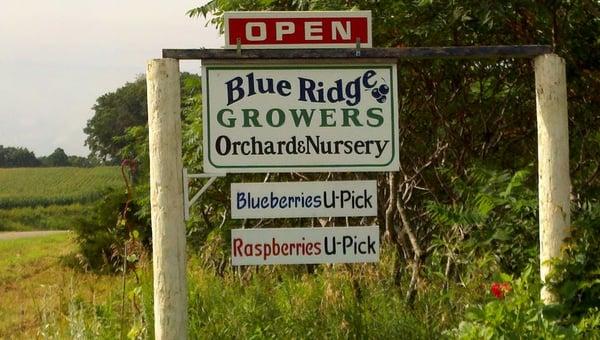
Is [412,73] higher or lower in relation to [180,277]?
higher

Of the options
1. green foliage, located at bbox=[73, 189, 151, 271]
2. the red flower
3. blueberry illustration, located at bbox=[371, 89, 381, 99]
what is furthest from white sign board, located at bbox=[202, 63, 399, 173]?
green foliage, located at bbox=[73, 189, 151, 271]

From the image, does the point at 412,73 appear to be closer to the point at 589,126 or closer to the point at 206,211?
the point at 589,126

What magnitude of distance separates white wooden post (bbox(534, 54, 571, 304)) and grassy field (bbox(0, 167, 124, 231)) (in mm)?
30687

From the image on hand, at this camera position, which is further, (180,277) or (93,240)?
(93,240)

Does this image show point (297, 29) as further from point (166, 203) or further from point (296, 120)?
point (166, 203)

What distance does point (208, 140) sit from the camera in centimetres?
555

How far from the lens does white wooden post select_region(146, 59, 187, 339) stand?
5395 mm

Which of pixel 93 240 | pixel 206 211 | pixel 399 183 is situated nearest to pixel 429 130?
pixel 399 183

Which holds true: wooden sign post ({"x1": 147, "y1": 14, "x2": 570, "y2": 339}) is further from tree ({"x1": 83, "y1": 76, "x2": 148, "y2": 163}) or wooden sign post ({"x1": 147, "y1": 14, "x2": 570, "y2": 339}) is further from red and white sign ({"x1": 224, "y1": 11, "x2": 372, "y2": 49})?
tree ({"x1": 83, "y1": 76, "x2": 148, "y2": 163})

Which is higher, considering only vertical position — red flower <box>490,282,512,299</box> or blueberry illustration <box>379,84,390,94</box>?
blueberry illustration <box>379,84,390,94</box>

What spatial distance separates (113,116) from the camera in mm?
81938

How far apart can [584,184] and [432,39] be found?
1.67 meters

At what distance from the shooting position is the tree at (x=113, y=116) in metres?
→ 80.3

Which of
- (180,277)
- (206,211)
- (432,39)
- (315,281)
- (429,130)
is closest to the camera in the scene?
(180,277)
